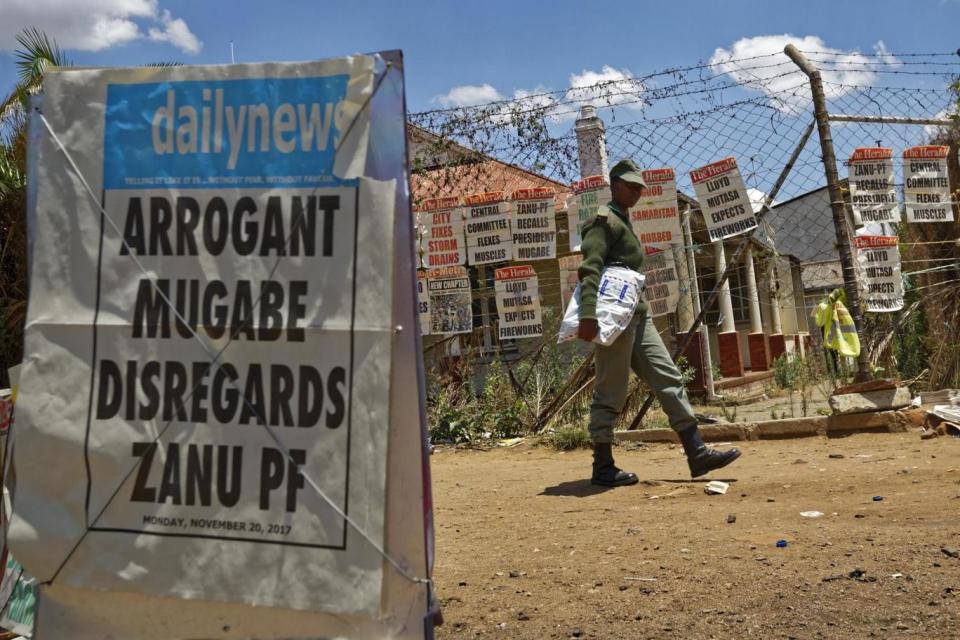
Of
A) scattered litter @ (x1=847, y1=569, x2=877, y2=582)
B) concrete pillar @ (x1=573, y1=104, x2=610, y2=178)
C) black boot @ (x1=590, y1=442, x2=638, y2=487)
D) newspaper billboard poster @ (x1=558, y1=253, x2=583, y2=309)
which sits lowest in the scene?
scattered litter @ (x1=847, y1=569, x2=877, y2=582)

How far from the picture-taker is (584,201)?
7801 mm

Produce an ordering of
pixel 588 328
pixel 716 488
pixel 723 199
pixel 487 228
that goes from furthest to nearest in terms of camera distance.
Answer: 1. pixel 487 228
2. pixel 723 199
3. pixel 588 328
4. pixel 716 488

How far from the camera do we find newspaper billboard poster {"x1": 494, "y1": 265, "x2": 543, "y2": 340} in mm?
7926

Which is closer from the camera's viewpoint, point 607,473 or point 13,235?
point 607,473

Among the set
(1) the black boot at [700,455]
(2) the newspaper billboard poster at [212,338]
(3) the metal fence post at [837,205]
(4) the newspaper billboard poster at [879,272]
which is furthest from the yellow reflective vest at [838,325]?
(2) the newspaper billboard poster at [212,338]

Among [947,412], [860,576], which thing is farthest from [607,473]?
[947,412]

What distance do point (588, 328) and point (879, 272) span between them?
2.95m

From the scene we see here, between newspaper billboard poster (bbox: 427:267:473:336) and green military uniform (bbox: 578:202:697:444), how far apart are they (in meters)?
2.94

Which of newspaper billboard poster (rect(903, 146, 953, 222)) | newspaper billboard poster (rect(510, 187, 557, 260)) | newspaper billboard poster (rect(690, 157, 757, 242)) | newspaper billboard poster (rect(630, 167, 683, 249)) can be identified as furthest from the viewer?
newspaper billboard poster (rect(510, 187, 557, 260))

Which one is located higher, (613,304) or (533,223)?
(533,223)

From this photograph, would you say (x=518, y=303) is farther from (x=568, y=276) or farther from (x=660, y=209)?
(x=660, y=209)

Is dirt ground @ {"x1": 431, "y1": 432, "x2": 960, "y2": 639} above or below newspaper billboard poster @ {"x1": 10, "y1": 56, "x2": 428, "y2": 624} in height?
below

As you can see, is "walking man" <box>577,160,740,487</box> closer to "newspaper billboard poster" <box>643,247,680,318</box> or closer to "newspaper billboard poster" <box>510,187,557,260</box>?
"newspaper billboard poster" <box>643,247,680,318</box>

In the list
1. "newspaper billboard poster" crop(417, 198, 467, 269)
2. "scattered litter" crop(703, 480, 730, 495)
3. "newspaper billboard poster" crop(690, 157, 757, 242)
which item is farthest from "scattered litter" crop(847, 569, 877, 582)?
"newspaper billboard poster" crop(417, 198, 467, 269)
